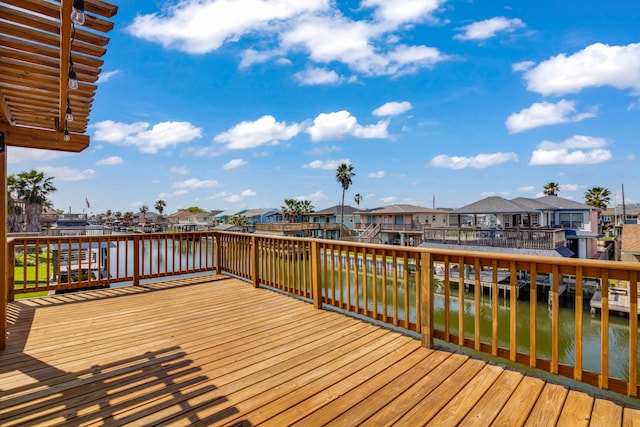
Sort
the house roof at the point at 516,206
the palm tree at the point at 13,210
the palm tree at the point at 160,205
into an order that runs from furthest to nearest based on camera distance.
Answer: the palm tree at the point at 160,205 → the palm tree at the point at 13,210 → the house roof at the point at 516,206

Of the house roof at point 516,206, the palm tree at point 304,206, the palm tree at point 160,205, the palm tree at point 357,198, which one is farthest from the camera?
the palm tree at point 160,205

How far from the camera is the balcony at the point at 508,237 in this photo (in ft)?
53.0

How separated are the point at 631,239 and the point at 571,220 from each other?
194 inches

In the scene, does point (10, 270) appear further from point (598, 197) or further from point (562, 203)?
point (598, 197)

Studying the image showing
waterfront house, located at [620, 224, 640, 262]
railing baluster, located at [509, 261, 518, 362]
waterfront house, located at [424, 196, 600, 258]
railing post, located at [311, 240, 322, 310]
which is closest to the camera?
railing baluster, located at [509, 261, 518, 362]

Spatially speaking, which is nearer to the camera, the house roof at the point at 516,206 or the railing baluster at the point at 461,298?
the railing baluster at the point at 461,298

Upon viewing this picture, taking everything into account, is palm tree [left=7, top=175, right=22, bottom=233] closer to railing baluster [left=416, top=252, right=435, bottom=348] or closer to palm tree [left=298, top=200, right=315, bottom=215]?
palm tree [left=298, top=200, right=315, bottom=215]

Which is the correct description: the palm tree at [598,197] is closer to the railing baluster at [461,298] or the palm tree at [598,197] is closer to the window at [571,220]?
the window at [571,220]

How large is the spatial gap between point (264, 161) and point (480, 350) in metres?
43.8

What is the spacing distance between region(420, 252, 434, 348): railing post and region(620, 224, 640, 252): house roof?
65.6 ft

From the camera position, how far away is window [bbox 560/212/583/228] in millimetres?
21812

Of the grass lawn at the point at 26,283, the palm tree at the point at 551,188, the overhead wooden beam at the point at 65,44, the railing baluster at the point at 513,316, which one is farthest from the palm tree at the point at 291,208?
the railing baluster at the point at 513,316

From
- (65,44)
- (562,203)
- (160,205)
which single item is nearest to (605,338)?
(65,44)

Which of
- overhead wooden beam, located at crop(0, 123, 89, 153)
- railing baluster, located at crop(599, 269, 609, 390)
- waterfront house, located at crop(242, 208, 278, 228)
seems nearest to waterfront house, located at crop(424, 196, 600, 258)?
railing baluster, located at crop(599, 269, 609, 390)
